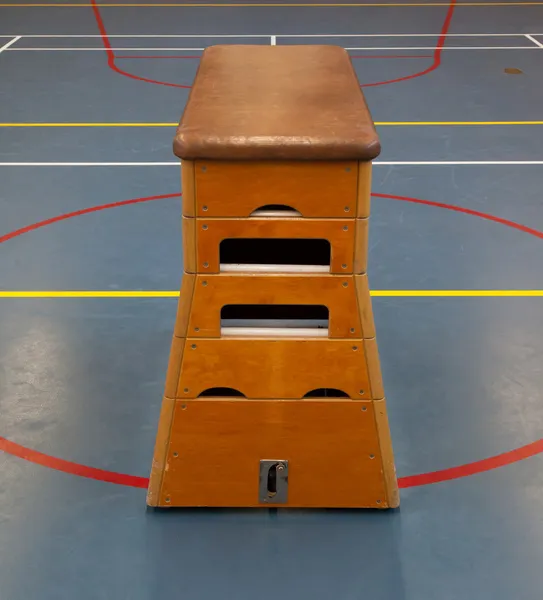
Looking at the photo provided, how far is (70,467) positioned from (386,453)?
4.43ft

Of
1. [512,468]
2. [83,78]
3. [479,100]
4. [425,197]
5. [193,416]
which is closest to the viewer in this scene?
[193,416]

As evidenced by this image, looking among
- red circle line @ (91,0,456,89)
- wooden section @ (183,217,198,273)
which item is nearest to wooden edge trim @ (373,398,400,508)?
wooden section @ (183,217,198,273)

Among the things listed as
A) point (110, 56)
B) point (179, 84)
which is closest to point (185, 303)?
point (179, 84)

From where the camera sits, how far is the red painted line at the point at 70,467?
3592 mm

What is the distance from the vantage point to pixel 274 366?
10.5ft

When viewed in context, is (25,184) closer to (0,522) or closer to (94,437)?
(94,437)

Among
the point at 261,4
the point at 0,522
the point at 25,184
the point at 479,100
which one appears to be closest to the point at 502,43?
the point at 479,100

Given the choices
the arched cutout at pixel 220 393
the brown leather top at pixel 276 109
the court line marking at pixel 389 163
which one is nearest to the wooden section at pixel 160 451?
the arched cutout at pixel 220 393

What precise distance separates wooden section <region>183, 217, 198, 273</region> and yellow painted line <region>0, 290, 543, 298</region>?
2121 mm

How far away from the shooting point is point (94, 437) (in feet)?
12.7

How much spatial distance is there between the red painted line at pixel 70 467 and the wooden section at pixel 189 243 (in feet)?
3.42

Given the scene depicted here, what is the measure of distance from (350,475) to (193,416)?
658 mm

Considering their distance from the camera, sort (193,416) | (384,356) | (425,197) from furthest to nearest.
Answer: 1. (425,197)
2. (384,356)
3. (193,416)

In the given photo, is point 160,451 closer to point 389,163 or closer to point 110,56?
point 389,163
